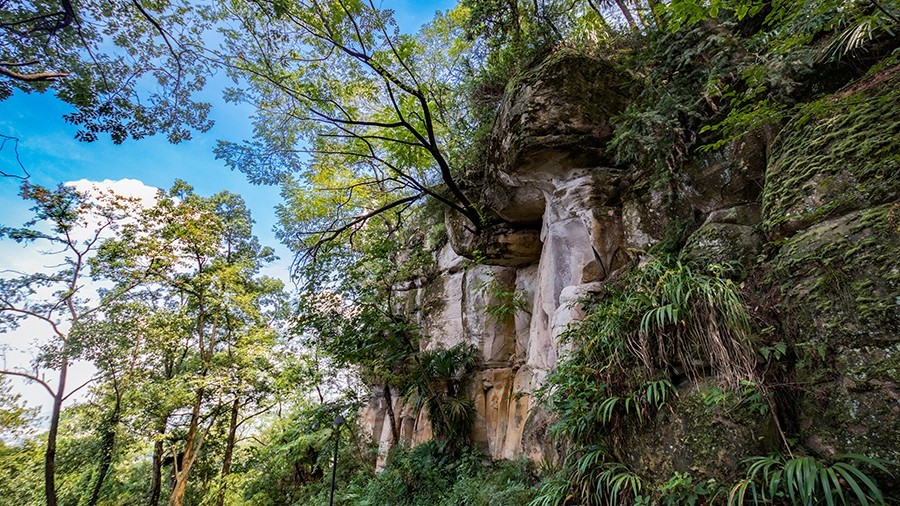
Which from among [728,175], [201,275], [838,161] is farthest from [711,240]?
[201,275]

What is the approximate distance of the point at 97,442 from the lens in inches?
347

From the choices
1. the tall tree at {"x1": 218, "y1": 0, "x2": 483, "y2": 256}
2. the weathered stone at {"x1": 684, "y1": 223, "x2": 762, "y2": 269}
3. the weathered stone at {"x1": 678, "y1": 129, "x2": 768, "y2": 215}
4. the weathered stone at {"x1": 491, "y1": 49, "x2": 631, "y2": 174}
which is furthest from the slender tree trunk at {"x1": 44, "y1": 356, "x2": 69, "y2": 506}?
the weathered stone at {"x1": 678, "y1": 129, "x2": 768, "y2": 215}

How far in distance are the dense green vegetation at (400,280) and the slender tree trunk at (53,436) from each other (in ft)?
0.19

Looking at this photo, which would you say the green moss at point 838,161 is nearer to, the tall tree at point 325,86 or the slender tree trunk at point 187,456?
the tall tree at point 325,86

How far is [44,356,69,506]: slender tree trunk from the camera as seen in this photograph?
6.97 metres

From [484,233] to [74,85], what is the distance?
544 centimetres

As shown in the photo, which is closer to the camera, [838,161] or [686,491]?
[686,491]

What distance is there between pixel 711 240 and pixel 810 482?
1.91 m

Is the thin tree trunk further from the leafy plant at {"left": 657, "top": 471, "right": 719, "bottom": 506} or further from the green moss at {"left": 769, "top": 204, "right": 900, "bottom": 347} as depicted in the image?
the green moss at {"left": 769, "top": 204, "right": 900, "bottom": 347}

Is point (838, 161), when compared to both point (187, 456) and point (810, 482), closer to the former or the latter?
point (810, 482)

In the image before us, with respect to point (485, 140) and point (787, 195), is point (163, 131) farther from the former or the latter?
point (787, 195)

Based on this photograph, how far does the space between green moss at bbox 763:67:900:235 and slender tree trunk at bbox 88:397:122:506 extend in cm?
1293

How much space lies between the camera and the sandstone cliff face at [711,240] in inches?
78.2

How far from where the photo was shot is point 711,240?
3084 millimetres
